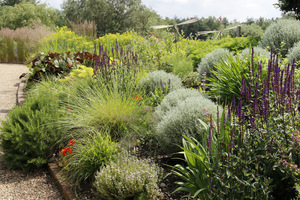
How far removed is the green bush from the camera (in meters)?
3.52

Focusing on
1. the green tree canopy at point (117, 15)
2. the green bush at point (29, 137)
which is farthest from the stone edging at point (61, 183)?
the green tree canopy at point (117, 15)

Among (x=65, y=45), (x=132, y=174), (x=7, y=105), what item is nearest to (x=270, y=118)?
(x=132, y=174)

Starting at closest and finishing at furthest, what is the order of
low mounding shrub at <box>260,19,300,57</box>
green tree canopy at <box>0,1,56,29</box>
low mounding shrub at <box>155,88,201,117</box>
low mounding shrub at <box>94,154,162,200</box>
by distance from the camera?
low mounding shrub at <box>94,154,162,200</box>, low mounding shrub at <box>155,88,201,117</box>, low mounding shrub at <box>260,19,300,57</box>, green tree canopy at <box>0,1,56,29</box>

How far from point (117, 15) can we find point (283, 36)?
2119cm

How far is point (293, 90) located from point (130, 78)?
2791 millimetres

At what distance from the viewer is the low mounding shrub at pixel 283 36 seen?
6.46 meters

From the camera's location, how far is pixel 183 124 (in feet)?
9.78

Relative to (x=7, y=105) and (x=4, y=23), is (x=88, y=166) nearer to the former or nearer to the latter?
(x=7, y=105)

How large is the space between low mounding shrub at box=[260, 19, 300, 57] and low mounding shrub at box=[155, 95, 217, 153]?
4284 mm

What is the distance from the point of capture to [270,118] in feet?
6.92

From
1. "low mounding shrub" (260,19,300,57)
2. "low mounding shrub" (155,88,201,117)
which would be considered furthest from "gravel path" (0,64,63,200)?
"low mounding shrub" (260,19,300,57)

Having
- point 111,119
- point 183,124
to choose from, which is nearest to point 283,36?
point 183,124

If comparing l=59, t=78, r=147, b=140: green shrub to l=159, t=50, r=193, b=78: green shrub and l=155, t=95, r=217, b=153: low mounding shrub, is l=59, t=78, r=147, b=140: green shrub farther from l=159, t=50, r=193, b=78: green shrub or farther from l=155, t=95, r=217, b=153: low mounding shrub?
l=159, t=50, r=193, b=78: green shrub

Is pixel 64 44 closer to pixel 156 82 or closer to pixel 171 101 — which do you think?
Result: pixel 156 82
